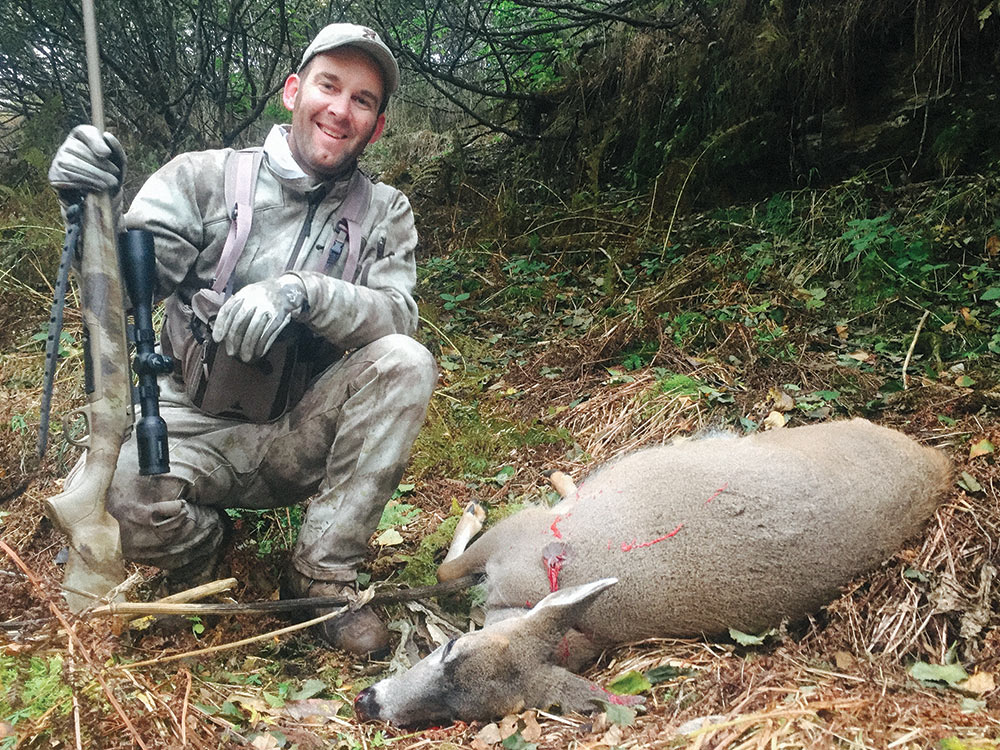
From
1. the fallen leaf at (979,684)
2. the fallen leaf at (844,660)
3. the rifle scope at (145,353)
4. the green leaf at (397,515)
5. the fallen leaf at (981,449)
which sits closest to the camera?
the fallen leaf at (979,684)

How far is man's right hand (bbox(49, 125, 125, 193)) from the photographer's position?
8.94 feet

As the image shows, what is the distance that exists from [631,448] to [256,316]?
2404 millimetres

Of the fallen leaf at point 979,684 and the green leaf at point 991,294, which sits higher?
the green leaf at point 991,294

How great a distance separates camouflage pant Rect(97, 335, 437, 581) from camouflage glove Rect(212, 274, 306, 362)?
0.48 m

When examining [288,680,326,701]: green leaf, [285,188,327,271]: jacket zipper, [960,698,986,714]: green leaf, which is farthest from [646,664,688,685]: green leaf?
[285,188,327,271]: jacket zipper

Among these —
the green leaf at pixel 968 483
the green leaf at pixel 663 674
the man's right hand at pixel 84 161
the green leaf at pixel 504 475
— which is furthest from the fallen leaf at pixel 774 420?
the man's right hand at pixel 84 161

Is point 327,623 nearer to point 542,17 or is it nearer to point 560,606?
point 560,606

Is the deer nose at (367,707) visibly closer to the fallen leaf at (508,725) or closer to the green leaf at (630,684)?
the fallen leaf at (508,725)

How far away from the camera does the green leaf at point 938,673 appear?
269 cm

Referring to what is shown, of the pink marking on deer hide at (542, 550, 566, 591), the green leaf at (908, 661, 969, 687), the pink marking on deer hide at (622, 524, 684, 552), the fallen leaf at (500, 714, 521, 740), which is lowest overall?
the fallen leaf at (500, 714, 521, 740)

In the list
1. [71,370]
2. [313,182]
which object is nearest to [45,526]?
[71,370]

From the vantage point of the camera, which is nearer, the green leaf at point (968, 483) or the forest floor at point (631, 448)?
the forest floor at point (631, 448)

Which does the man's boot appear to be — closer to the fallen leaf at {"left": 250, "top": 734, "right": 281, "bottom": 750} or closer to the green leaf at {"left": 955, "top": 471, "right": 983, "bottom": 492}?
the fallen leaf at {"left": 250, "top": 734, "right": 281, "bottom": 750}

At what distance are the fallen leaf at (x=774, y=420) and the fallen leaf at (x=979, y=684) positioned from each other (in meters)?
1.93
